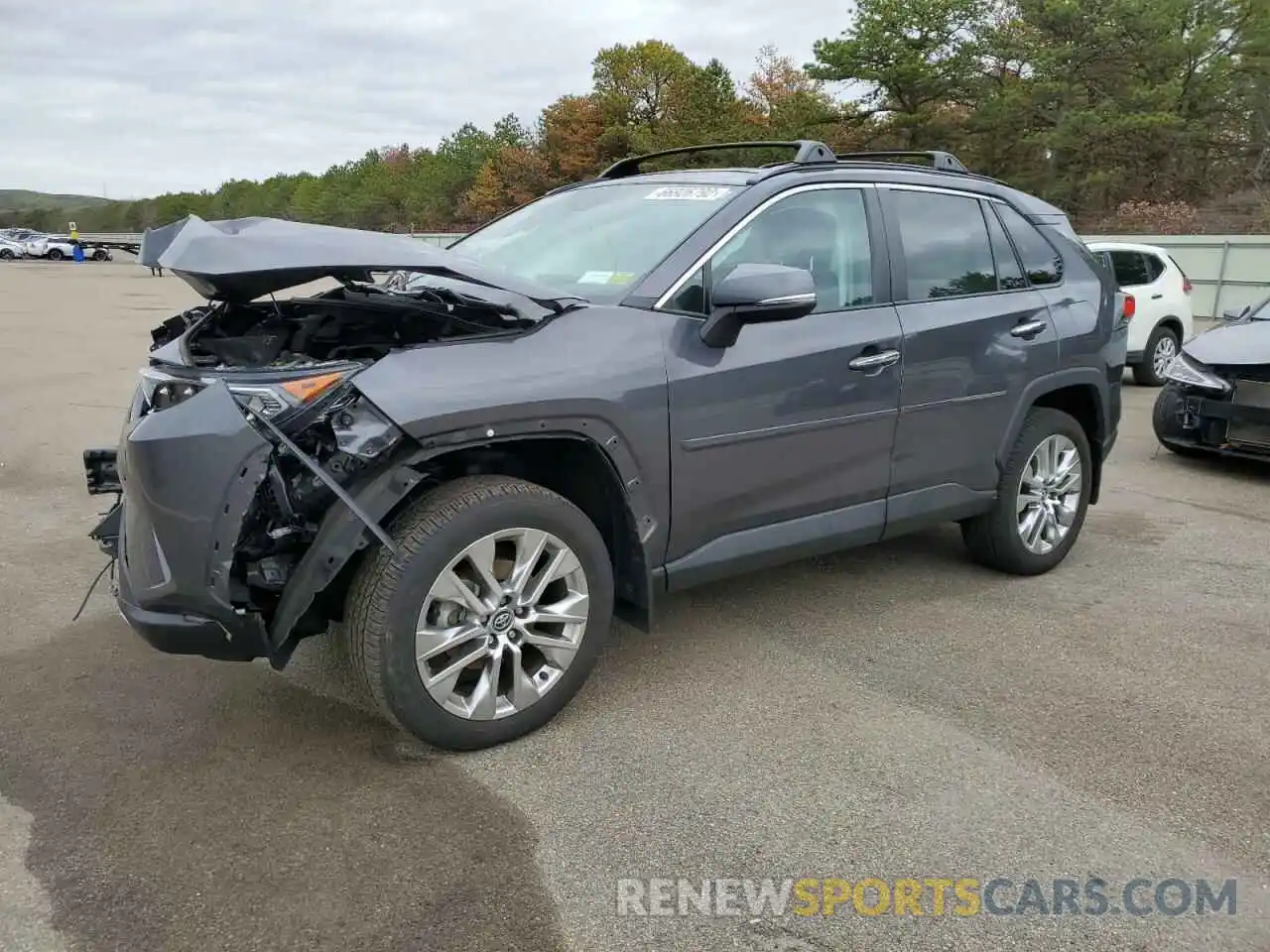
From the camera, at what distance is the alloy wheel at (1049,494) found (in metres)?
4.79

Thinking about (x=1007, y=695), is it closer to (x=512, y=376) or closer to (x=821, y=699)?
(x=821, y=699)

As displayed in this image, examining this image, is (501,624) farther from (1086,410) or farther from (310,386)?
(1086,410)

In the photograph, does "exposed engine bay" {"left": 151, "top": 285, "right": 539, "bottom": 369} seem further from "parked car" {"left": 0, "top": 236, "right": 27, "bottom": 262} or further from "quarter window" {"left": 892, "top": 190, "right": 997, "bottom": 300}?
"parked car" {"left": 0, "top": 236, "right": 27, "bottom": 262}

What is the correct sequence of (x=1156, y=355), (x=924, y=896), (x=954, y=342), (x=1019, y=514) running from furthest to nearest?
(x=1156, y=355) < (x=1019, y=514) < (x=954, y=342) < (x=924, y=896)

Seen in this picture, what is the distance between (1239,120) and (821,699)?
3960 cm

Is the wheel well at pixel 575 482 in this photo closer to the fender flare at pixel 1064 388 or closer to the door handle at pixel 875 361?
the door handle at pixel 875 361

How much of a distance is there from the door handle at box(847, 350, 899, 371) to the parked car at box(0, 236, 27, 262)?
61.4 metres

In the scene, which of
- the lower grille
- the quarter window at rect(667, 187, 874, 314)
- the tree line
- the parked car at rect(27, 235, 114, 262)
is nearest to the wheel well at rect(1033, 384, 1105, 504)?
the quarter window at rect(667, 187, 874, 314)

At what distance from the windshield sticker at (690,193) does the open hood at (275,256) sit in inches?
36.0

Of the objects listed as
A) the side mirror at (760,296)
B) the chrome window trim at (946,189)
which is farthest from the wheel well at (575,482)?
the chrome window trim at (946,189)

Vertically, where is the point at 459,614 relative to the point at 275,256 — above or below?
below

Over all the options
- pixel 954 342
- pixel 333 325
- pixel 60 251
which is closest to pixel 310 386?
pixel 333 325

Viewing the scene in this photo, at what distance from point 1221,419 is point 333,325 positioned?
20.0ft

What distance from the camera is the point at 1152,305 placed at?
11258 millimetres
